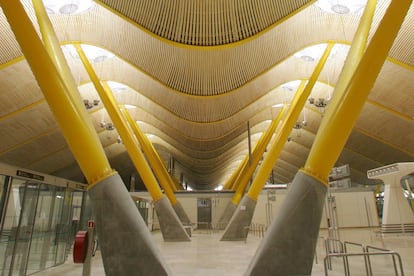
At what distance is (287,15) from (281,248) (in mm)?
8385

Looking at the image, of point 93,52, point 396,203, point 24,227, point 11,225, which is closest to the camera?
point 11,225

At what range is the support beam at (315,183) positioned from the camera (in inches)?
205

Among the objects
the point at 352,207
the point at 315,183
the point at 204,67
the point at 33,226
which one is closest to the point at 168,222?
the point at 204,67

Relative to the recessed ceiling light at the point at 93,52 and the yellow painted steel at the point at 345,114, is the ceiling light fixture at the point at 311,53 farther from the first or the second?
the yellow painted steel at the point at 345,114

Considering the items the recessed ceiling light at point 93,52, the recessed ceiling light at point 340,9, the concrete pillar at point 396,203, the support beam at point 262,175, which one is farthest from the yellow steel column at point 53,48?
the concrete pillar at point 396,203

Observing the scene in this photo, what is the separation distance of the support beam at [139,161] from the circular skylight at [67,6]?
73.9 inches

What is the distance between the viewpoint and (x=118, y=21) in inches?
511

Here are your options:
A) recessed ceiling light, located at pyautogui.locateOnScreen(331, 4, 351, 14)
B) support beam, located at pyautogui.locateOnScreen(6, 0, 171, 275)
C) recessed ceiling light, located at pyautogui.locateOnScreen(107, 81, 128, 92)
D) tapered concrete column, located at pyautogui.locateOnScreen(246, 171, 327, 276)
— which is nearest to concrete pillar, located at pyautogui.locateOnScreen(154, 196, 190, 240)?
recessed ceiling light, located at pyautogui.locateOnScreen(107, 81, 128, 92)

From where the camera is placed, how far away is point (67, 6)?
41.2ft

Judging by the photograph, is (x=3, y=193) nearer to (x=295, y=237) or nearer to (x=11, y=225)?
(x=11, y=225)

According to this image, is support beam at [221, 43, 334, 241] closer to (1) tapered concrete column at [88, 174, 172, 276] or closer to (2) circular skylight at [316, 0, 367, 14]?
(2) circular skylight at [316, 0, 367, 14]

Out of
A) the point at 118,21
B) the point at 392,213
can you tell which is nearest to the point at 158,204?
the point at 118,21

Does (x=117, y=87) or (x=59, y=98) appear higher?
(x=117, y=87)

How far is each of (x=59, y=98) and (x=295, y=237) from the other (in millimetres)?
4522
